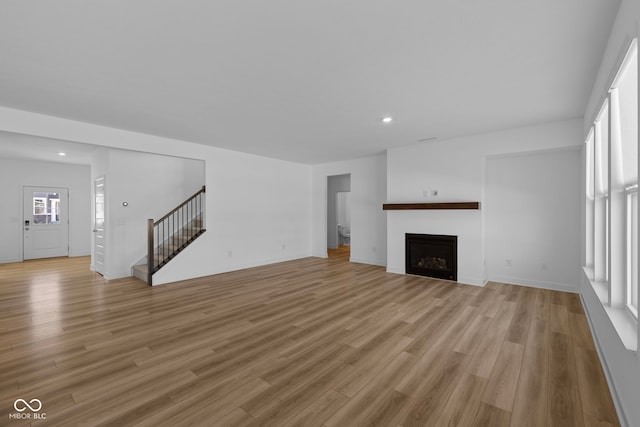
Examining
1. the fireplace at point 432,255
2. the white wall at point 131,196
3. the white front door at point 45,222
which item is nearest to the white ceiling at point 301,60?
the white wall at point 131,196

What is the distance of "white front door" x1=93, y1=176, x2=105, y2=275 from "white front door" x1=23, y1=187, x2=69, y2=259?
10.2 feet

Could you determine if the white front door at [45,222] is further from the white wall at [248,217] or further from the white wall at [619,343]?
the white wall at [619,343]

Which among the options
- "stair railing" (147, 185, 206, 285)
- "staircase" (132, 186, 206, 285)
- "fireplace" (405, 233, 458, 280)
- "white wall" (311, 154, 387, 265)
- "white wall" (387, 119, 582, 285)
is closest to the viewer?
"white wall" (387, 119, 582, 285)

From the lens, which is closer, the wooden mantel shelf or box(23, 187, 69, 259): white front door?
the wooden mantel shelf

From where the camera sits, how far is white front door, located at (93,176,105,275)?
5836 mm

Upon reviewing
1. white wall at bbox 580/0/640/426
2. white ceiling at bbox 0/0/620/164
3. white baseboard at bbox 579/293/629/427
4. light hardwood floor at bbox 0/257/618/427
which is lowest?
light hardwood floor at bbox 0/257/618/427

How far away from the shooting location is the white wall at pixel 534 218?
4488 millimetres

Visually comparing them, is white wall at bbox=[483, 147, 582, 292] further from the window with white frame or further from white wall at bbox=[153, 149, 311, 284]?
white wall at bbox=[153, 149, 311, 284]

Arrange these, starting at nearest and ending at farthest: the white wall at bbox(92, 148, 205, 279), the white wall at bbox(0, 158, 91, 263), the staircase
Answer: the white wall at bbox(92, 148, 205, 279), the staircase, the white wall at bbox(0, 158, 91, 263)

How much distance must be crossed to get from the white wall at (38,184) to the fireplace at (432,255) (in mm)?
9452

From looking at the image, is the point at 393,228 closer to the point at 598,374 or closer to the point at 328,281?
the point at 328,281

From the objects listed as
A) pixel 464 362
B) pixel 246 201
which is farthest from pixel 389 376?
→ pixel 246 201

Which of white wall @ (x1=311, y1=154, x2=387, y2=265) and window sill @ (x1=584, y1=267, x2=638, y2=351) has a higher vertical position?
white wall @ (x1=311, y1=154, x2=387, y2=265)

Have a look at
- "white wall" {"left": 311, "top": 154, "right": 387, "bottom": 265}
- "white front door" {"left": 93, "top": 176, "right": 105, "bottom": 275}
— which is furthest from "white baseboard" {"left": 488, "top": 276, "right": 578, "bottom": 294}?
"white front door" {"left": 93, "top": 176, "right": 105, "bottom": 275}
